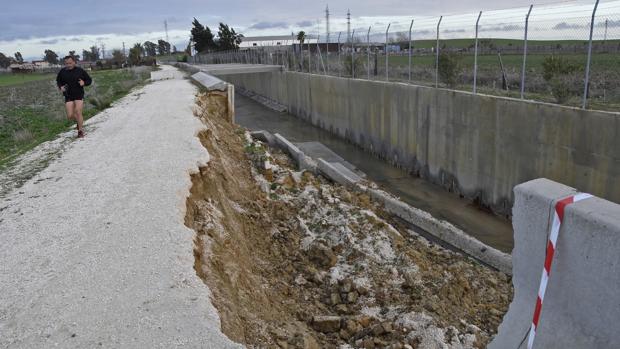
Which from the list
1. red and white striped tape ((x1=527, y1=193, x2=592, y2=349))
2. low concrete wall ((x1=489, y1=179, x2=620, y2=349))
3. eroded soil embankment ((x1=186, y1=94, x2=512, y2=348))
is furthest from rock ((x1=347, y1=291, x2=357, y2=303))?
red and white striped tape ((x1=527, y1=193, x2=592, y2=349))

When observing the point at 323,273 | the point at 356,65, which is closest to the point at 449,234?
the point at 323,273

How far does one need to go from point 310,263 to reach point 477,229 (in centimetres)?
601

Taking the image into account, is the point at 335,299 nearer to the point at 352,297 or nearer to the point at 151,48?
the point at 352,297

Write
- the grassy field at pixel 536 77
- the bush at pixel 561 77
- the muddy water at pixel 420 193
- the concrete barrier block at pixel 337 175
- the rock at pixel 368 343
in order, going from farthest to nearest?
the concrete barrier block at pixel 337 175 → the grassy field at pixel 536 77 → the muddy water at pixel 420 193 → the bush at pixel 561 77 → the rock at pixel 368 343

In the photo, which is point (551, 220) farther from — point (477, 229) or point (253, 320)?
point (477, 229)

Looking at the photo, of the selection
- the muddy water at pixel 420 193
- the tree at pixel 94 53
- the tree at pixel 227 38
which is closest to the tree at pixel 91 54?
the tree at pixel 94 53

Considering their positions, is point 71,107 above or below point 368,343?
above

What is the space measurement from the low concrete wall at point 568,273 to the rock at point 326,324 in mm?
2037

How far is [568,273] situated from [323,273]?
4.60 m

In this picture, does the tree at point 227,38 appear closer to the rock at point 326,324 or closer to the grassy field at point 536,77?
the grassy field at point 536,77

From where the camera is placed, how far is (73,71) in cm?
1232

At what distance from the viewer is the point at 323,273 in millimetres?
8109

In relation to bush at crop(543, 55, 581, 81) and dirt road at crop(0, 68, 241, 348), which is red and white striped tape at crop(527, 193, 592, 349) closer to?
dirt road at crop(0, 68, 241, 348)

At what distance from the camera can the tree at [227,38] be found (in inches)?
3733
